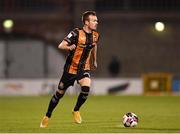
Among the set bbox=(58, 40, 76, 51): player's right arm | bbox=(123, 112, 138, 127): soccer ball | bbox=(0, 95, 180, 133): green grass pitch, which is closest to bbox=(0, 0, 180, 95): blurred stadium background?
bbox=(0, 95, 180, 133): green grass pitch

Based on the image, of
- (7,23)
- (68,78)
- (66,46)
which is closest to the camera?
(66,46)

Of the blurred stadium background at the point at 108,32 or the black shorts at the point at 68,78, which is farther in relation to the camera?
the blurred stadium background at the point at 108,32

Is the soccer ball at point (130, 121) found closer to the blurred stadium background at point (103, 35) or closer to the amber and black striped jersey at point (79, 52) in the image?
the amber and black striped jersey at point (79, 52)

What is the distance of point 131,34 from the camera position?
42.4 m

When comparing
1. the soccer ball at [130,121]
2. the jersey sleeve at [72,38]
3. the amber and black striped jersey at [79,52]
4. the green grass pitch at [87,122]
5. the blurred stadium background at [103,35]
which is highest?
the jersey sleeve at [72,38]

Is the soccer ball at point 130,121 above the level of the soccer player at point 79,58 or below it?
below

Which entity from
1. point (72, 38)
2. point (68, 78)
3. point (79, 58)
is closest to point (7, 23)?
point (79, 58)

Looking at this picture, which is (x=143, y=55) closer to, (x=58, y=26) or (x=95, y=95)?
(x=58, y=26)

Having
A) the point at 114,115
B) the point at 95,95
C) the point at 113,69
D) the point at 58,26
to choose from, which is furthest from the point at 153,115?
the point at 58,26

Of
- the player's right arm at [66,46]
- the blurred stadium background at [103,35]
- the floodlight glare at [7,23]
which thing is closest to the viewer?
the player's right arm at [66,46]

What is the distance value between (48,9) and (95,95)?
428 inches

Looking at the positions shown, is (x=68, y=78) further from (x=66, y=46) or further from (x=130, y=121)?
(x=130, y=121)

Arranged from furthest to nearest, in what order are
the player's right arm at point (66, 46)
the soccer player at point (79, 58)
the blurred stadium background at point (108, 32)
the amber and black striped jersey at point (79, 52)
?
the blurred stadium background at point (108, 32) < the amber and black striped jersey at point (79, 52) < the soccer player at point (79, 58) < the player's right arm at point (66, 46)

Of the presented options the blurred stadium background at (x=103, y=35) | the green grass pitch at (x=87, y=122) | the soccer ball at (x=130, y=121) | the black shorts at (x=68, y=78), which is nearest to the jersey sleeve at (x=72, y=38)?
the black shorts at (x=68, y=78)
